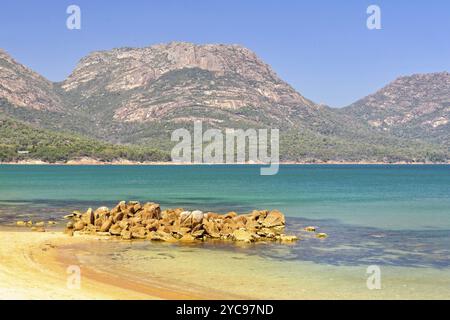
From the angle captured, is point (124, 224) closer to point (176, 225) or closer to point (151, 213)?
point (151, 213)

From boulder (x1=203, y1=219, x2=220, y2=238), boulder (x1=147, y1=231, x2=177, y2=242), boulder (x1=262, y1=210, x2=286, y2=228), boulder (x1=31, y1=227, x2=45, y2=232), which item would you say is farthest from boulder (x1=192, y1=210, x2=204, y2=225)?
boulder (x1=31, y1=227, x2=45, y2=232)

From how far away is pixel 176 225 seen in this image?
141 feet

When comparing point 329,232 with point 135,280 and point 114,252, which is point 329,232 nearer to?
point 114,252

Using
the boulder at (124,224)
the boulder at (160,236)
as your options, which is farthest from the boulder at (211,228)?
the boulder at (124,224)

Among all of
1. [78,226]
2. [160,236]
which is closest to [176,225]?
[160,236]

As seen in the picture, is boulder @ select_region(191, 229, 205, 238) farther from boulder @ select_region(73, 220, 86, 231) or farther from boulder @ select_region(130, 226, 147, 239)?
boulder @ select_region(73, 220, 86, 231)

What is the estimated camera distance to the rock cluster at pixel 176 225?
41.1 meters

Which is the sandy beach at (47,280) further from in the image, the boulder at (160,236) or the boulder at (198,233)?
the boulder at (198,233)

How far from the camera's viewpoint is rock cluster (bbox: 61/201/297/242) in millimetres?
41125

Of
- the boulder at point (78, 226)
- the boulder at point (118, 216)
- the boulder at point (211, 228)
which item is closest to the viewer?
the boulder at point (211, 228)
